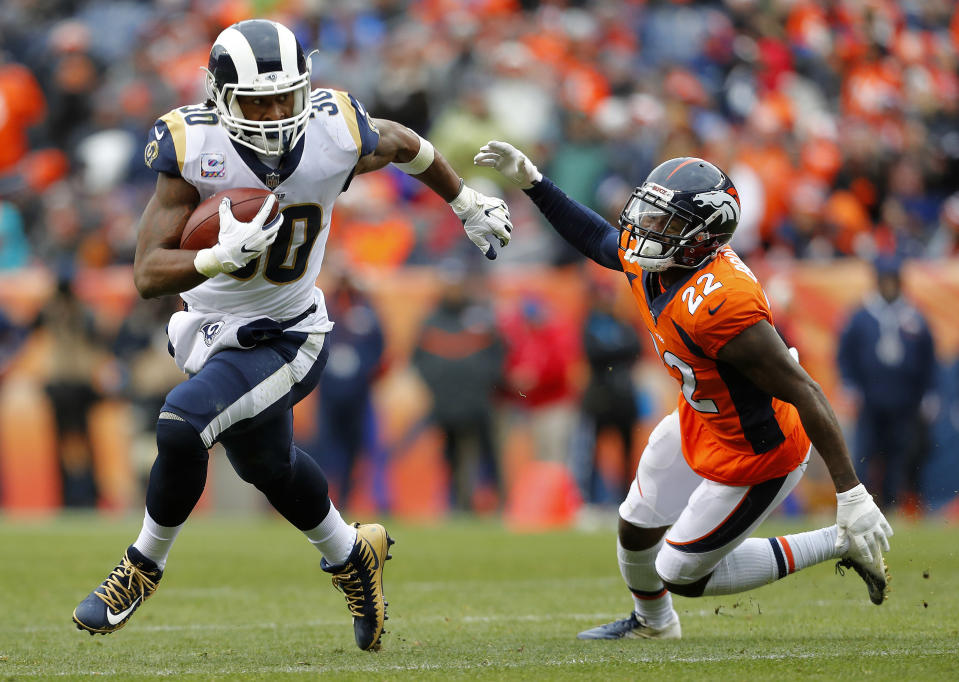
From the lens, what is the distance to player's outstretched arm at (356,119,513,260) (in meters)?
4.77

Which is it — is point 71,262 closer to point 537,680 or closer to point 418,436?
point 418,436

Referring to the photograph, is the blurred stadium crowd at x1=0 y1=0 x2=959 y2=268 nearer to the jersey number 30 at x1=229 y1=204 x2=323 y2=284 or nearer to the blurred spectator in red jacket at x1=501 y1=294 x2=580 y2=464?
the blurred spectator in red jacket at x1=501 y1=294 x2=580 y2=464

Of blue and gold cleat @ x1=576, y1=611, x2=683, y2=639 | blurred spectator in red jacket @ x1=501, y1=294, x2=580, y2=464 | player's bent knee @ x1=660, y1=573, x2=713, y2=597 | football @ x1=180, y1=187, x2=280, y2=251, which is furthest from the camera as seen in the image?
blurred spectator in red jacket @ x1=501, y1=294, x2=580, y2=464

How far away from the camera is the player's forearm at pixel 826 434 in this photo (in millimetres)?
4105

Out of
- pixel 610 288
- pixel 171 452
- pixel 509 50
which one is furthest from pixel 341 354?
pixel 171 452

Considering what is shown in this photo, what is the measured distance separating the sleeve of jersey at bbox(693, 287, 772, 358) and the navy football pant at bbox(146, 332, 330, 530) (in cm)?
124

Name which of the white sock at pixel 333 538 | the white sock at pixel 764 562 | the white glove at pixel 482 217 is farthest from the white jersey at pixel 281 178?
the white sock at pixel 764 562

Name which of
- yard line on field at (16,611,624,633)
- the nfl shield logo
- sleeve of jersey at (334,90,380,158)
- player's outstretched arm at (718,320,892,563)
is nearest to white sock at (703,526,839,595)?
player's outstretched arm at (718,320,892,563)

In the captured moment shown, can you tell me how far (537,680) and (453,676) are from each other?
248 mm

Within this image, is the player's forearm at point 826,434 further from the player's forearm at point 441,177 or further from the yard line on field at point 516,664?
the player's forearm at point 441,177

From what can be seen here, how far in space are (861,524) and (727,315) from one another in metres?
0.72

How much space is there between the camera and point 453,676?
12.9ft

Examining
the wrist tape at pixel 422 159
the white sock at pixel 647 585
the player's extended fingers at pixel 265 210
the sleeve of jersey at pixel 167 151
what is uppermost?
the sleeve of jersey at pixel 167 151

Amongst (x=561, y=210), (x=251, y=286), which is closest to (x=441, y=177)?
(x=561, y=210)
